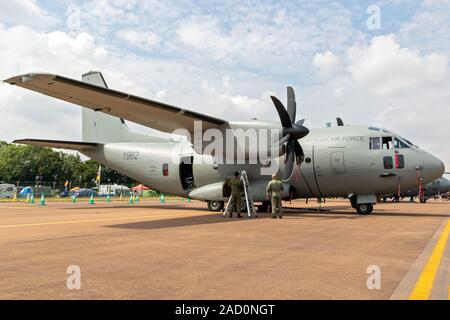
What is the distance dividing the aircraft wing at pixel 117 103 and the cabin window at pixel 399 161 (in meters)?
7.86

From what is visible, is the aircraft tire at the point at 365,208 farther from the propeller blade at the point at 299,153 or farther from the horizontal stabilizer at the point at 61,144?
the horizontal stabilizer at the point at 61,144

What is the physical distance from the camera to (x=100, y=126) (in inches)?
1024

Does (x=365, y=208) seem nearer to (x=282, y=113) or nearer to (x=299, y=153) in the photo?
(x=299, y=153)

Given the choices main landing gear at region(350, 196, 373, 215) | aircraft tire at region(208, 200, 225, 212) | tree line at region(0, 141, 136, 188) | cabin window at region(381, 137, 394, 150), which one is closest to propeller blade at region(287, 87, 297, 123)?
cabin window at region(381, 137, 394, 150)

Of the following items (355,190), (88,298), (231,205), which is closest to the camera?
(88,298)

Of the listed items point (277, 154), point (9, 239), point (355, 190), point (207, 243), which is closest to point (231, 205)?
point (277, 154)

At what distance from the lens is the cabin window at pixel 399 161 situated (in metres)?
16.9

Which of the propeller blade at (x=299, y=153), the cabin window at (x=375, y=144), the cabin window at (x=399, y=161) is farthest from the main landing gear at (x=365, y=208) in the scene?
the propeller blade at (x=299, y=153)

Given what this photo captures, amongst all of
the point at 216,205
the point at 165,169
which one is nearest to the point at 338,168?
the point at 216,205

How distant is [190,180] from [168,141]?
312 centimetres

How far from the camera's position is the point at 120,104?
1541 centimetres

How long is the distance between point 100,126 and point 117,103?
37.8ft

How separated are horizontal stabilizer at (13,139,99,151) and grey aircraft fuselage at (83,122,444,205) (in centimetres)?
673
